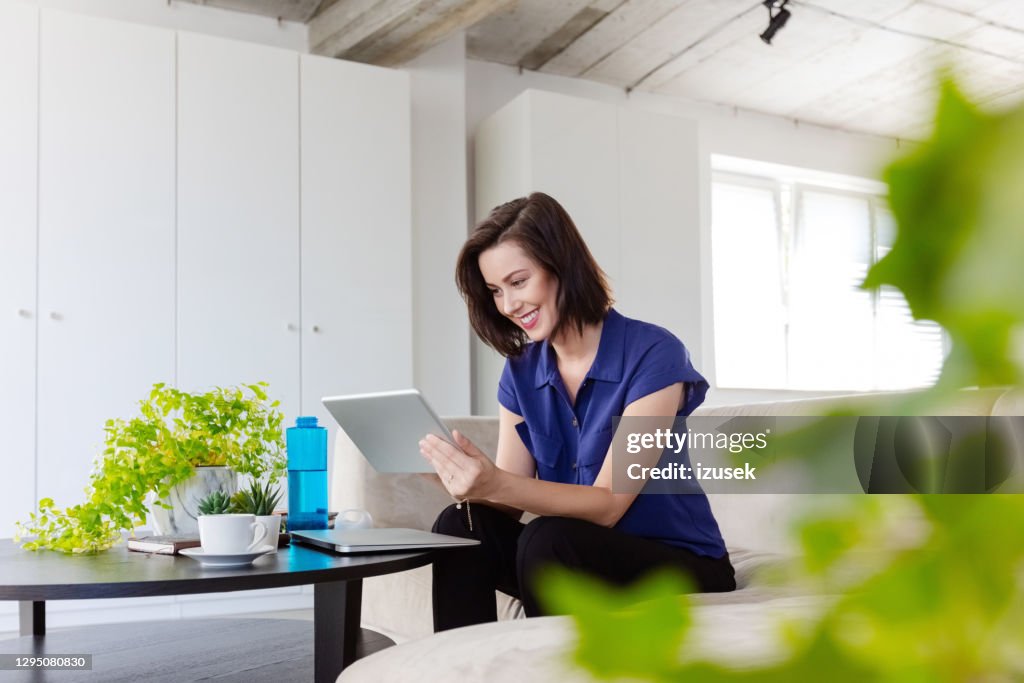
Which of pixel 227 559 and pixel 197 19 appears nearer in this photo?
pixel 227 559

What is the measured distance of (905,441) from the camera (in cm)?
15

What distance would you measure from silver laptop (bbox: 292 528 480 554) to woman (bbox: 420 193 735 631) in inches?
1.8

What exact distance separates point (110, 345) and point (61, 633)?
2262 mm

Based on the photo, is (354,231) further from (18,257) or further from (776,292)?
(776,292)

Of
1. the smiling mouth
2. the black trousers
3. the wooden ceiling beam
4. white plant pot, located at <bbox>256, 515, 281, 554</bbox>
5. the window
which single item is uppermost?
the wooden ceiling beam

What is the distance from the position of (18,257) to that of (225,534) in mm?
2886

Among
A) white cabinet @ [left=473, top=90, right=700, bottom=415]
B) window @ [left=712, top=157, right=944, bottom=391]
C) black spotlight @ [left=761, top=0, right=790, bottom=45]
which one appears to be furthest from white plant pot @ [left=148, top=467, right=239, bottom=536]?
window @ [left=712, top=157, right=944, bottom=391]

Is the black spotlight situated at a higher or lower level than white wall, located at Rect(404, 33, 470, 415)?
higher

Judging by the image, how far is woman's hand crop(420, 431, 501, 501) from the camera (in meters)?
1.58

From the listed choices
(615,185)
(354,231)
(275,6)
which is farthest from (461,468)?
(615,185)

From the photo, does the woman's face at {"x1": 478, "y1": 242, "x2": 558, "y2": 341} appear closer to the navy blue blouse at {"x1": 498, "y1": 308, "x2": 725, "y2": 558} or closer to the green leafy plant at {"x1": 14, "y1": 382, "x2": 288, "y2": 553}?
the navy blue blouse at {"x1": 498, "y1": 308, "x2": 725, "y2": 558}

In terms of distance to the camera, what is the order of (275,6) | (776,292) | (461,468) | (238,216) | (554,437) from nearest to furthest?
(461,468), (554,437), (238,216), (275,6), (776,292)

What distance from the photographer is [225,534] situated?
57.6 inches

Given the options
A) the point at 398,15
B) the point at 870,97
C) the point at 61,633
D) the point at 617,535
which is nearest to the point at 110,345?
the point at 398,15
